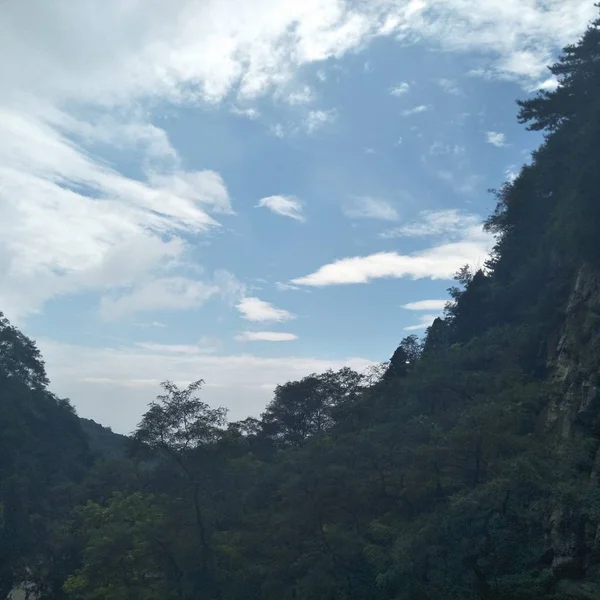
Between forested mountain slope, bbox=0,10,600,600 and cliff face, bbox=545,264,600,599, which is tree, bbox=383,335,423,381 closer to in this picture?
forested mountain slope, bbox=0,10,600,600

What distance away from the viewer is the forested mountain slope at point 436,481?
1399 centimetres

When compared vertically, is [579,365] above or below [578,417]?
above

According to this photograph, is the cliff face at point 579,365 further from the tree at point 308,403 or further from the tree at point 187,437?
the tree at point 308,403

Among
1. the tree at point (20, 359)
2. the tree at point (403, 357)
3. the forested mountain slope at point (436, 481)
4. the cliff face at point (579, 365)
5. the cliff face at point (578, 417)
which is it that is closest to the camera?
the cliff face at point (578, 417)

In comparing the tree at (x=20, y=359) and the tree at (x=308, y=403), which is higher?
the tree at (x=20, y=359)

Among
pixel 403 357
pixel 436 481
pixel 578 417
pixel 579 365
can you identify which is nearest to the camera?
pixel 578 417

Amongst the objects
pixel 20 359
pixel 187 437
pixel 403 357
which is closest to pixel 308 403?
pixel 403 357

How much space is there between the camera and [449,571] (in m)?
14.0

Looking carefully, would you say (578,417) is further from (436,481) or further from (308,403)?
(308,403)

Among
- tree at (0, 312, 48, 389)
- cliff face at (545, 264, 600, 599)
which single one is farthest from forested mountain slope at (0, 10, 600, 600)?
tree at (0, 312, 48, 389)

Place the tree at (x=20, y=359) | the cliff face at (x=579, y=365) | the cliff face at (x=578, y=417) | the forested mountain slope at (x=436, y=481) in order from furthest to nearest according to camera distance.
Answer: the tree at (x=20, y=359), the cliff face at (x=579, y=365), the forested mountain slope at (x=436, y=481), the cliff face at (x=578, y=417)

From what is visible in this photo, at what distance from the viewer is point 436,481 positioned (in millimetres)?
18047

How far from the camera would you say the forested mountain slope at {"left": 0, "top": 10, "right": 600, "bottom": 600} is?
1399 cm

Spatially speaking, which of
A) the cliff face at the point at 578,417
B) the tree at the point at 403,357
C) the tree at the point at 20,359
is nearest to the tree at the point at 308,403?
the tree at the point at 403,357
